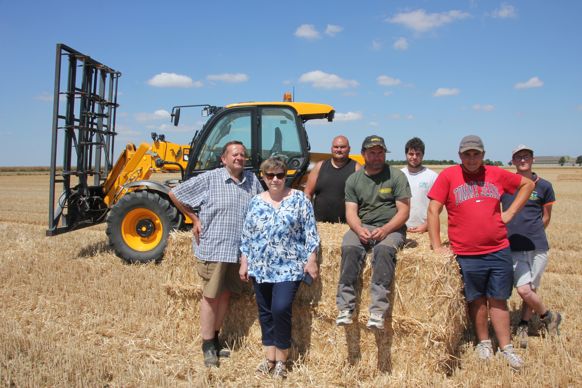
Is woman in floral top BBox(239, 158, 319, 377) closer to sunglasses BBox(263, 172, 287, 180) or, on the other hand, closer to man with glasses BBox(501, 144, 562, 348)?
sunglasses BBox(263, 172, 287, 180)

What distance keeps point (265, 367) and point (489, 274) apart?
196 cm

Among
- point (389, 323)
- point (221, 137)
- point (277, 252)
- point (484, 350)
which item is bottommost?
point (484, 350)

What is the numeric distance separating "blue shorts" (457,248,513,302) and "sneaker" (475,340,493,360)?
1.34 feet

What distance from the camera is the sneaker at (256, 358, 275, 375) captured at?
3804mm

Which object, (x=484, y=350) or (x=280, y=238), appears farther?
(x=484, y=350)

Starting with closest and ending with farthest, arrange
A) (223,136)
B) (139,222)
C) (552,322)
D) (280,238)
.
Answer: (280,238) → (552,322) → (223,136) → (139,222)

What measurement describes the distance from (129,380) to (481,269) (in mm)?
2879

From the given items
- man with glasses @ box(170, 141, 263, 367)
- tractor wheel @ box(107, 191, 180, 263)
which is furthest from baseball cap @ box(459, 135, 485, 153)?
tractor wheel @ box(107, 191, 180, 263)

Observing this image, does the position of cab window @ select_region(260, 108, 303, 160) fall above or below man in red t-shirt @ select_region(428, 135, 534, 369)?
above

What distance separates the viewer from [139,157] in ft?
26.6

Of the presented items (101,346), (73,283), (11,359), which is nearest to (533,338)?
(101,346)

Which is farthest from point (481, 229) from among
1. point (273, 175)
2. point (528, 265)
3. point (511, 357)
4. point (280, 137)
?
point (280, 137)

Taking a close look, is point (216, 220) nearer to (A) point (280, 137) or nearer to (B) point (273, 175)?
(B) point (273, 175)

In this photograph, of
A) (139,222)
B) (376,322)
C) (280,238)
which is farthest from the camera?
(139,222)
